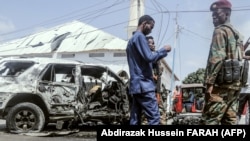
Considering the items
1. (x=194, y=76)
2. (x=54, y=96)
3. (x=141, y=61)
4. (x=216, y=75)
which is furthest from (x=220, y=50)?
(x=194, y=76)

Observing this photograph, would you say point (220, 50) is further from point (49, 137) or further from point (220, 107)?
point (49, 137)

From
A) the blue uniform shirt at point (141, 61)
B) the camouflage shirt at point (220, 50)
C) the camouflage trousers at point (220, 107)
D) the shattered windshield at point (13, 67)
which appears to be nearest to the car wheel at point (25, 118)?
the shattered windshield at point (13, 67)

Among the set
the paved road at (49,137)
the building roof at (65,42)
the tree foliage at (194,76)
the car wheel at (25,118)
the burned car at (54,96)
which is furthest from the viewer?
the tree foliage at (194,76)

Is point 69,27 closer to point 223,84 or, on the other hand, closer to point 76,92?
point 76,92

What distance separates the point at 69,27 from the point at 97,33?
14.0 ft

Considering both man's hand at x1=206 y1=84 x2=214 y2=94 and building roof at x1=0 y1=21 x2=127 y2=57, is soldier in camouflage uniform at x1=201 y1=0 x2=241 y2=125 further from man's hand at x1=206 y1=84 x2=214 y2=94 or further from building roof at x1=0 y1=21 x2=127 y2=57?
building roof at x1=0 y1=21 x2=127 y2=57

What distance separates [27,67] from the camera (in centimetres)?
876

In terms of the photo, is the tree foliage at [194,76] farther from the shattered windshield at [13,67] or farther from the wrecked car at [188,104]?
the shattered windshield at [13,67]

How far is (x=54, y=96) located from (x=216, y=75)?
4.90 metres

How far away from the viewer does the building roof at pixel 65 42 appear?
35.2 meters

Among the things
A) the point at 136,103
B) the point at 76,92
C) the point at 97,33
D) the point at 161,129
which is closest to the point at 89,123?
the point at 76,92

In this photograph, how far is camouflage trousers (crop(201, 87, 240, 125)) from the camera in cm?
434

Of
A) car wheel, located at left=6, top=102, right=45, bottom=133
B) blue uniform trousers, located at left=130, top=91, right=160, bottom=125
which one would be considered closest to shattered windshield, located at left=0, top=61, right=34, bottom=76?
car wheel, located at left=6, top=102, right=45, bottom=133

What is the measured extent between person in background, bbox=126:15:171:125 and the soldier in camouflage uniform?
0.50 metres
